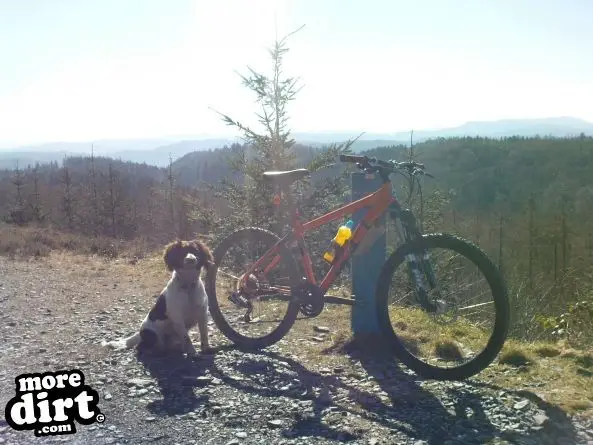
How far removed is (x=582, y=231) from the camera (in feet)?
68.6

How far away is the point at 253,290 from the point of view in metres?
4.74

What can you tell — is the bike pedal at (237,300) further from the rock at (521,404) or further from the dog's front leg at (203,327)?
the rock at (521,404)

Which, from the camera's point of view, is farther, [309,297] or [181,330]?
[181,330]

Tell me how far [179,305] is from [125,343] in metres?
0.80

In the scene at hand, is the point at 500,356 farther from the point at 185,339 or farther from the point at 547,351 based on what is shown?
the point at 185,339

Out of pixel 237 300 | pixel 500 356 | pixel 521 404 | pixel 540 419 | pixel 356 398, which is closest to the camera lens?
pixel 540 419

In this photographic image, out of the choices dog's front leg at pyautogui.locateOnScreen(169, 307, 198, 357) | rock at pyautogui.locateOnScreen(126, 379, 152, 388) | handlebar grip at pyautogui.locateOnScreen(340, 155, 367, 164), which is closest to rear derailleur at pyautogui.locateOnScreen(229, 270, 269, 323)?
dog's front leg at pyautogui.locateOnScreen(169, 307, 198, 357)

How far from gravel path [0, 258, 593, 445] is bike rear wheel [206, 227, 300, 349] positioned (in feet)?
0.66

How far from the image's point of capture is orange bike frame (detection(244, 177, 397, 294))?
4051 mm

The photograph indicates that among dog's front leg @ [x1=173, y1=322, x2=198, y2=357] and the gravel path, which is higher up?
dog's front leg @ [x1=173, y1=322, x2=198, y2=357]

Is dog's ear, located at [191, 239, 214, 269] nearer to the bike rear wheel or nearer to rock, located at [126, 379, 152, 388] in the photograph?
the bike rear wheel

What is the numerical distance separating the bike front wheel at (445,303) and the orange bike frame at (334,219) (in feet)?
1.22

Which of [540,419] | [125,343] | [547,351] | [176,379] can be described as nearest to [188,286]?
[176,379]

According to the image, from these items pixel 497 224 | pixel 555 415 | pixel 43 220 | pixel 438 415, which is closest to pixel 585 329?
pixel 555 415
